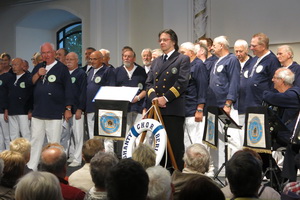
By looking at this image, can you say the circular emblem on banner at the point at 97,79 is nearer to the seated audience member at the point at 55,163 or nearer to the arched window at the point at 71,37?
the seated audience member at the point at 55,163

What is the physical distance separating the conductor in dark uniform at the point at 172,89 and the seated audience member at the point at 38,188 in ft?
11.2

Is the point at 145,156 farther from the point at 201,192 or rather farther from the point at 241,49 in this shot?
the point at 241,49

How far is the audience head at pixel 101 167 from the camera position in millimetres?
3525

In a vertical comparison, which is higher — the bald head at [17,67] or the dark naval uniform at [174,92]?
the bald head at [17,67]

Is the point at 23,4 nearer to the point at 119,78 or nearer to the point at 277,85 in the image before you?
the point at 119,78

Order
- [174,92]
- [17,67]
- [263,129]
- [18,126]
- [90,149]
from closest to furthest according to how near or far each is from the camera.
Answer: [90,149], [263,129], [174,92], [17,67], [18,126]

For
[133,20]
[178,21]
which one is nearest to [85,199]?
[178,21]

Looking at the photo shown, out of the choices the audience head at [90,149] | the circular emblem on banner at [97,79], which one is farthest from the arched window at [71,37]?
the audience head at [90,149]

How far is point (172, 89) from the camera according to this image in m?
6.18

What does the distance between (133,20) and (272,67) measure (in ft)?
18.9

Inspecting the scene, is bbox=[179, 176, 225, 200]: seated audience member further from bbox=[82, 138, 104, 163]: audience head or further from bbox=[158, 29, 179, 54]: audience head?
bbox=[158, 29, 179, 54]: audience head

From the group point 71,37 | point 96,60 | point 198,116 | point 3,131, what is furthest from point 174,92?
point 71,37

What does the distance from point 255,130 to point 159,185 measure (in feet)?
9.33

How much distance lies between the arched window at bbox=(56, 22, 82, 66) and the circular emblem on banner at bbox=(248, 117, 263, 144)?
31.5ft
